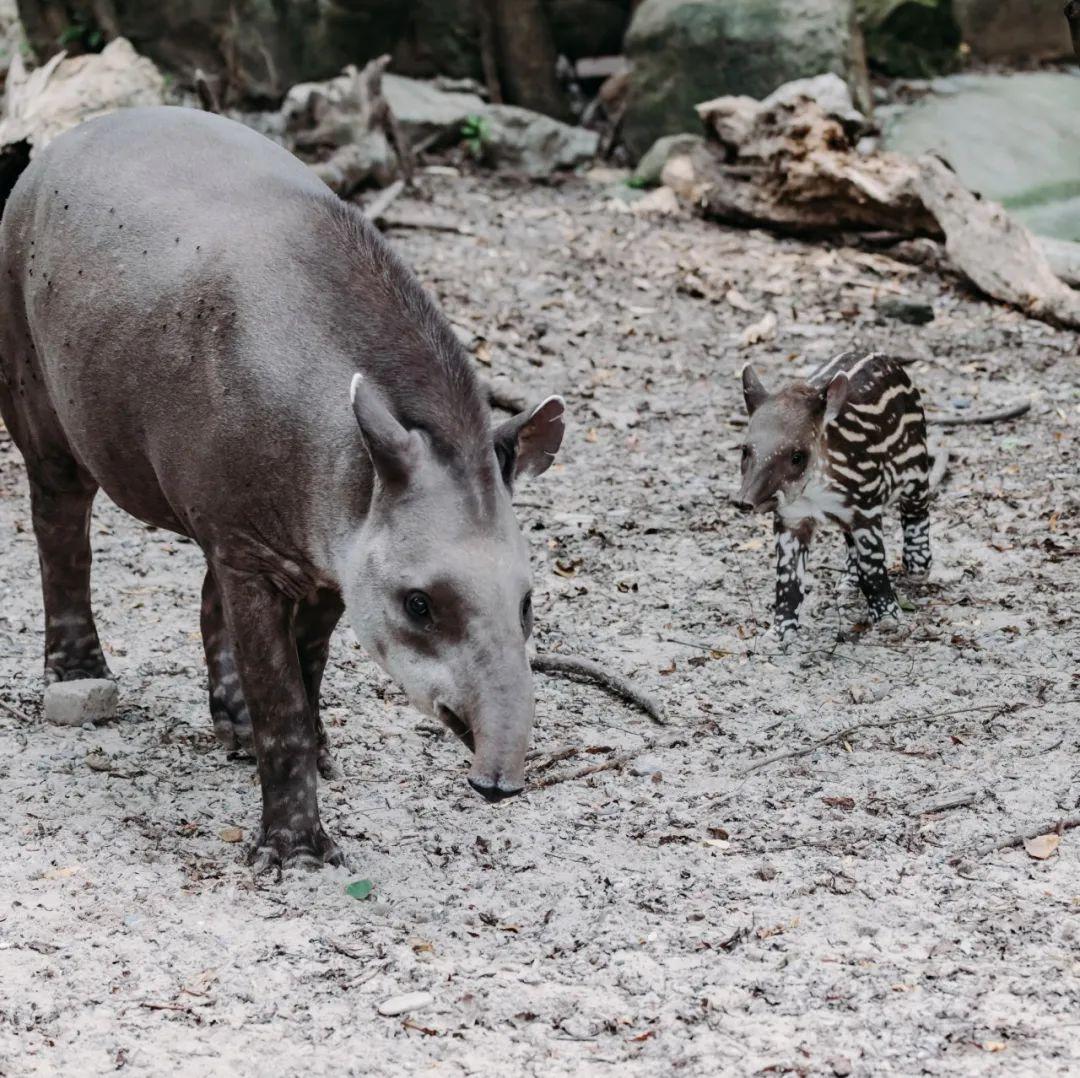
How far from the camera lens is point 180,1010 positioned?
11.5 ft

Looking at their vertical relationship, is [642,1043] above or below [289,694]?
below

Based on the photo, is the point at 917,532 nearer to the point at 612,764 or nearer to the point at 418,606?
the point at 612,764

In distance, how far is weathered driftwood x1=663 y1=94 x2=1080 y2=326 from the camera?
33.1ft

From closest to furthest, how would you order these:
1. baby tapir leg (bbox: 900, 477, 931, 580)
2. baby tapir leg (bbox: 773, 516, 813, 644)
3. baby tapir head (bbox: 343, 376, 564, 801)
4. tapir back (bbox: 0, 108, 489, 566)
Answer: baby tapir head (bbox: 343, 376, 564, 801) < tapir back (bbox: 0, 108, 489, 566) < baby tapir leg (bbox: 773, 516, 813, 644) < baby tapir leg (bbox: 900, 477, 931, 580)

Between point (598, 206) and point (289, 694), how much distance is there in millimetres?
8998

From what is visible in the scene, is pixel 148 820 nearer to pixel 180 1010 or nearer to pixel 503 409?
pixel 180 1010

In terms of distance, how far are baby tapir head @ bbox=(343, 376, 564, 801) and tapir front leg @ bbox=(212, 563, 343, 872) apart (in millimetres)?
412

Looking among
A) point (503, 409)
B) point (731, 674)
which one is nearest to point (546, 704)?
point (731, 674)

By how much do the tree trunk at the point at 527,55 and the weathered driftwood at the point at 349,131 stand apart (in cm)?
288

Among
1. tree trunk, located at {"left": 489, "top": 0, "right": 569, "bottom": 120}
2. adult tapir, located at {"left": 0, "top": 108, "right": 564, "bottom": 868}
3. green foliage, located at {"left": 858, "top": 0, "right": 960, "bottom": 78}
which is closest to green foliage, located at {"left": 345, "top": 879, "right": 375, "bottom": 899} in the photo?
adult tapir, located at {"left": 0, "top": 108, "right": 564, "bottom": 868}

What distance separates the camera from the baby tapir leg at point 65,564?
515 centimetres

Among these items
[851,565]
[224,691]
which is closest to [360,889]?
[224,691]

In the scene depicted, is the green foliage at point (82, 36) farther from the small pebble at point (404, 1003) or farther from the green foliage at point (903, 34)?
the small pebble at point (404, 1003)

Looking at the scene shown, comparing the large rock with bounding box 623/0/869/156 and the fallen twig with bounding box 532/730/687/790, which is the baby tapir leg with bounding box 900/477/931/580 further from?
the large rock with bounding box 623/0/869/156
